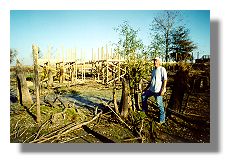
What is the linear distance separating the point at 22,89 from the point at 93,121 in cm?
102

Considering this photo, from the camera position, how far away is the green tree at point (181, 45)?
4.09 metres

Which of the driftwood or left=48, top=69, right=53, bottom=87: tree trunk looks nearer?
the driftwood

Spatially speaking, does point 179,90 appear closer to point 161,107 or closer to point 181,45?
point 161,107

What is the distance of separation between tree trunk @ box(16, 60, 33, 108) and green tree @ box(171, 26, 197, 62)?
1973 millimetres

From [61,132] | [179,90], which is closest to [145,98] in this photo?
[179,90]

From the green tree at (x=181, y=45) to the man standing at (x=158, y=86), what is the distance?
24 cm

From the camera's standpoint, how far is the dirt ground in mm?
4066

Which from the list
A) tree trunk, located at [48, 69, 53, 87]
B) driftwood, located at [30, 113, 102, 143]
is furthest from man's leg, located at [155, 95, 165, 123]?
tree trunk, located at [48, 69, 53, 87]

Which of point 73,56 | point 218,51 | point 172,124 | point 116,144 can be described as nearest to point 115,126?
point 116,144

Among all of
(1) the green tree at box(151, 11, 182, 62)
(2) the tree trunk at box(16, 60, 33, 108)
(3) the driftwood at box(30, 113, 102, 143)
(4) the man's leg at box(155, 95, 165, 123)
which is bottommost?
(3) the driftwood at box(30, 113, 102, 143)

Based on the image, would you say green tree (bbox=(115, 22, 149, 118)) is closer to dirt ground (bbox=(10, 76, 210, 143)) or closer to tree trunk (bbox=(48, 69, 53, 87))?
dirt ground (bbox=(10, 76, 210, 143))

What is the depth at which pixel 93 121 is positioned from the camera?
4.14 meters

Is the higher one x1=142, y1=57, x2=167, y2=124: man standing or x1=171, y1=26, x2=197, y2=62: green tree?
x1=171, y1=26, x2=197, y2=62: green tree

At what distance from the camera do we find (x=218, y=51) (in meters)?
4.00
